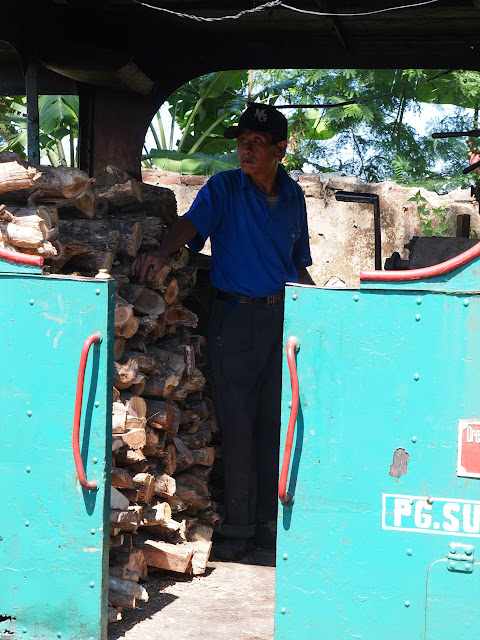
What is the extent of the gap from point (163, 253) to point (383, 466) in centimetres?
182

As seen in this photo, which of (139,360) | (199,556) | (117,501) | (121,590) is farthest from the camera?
(199,556)

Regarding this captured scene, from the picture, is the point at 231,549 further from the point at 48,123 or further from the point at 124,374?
the point at 48,123

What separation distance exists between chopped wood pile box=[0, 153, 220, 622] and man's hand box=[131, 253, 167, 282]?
0.04m

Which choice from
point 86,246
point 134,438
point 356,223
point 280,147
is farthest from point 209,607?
point 356,223

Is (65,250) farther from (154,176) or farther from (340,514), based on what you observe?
(154,176)

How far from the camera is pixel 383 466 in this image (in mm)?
2740

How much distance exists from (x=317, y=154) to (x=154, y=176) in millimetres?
7277

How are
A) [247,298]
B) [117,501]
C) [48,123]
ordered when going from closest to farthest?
[117,501] < [247,298] < [48,123]

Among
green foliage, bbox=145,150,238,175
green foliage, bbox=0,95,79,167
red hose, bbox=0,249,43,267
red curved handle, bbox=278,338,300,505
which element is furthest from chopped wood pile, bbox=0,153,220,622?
green foliage, bbox=0,95,79,167

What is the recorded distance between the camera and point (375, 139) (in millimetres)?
14719

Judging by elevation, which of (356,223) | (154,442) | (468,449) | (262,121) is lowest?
(154,442)

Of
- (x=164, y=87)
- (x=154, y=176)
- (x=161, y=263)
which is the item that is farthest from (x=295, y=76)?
(x=161, y=263)

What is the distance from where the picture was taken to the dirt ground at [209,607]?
11.1ft

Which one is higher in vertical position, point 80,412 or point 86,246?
point 86,246
